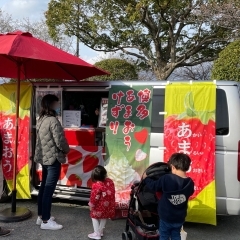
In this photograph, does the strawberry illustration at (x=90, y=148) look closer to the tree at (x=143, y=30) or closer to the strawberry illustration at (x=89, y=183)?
the strawberry illustration at (x=89, y=183)

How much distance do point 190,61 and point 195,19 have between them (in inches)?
153

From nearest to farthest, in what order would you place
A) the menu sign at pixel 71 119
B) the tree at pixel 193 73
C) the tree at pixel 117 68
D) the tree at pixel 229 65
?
the menu sign at pixel 71 119 → the tree at pixel 229 65 → the tree at pixel 117 68 → the tree at pixel 193 73

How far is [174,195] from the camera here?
10.9 feet

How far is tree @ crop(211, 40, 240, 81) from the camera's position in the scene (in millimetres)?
8651

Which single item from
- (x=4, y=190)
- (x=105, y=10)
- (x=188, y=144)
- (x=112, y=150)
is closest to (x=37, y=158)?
(x=112, y=150)

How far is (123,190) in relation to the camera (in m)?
4.85

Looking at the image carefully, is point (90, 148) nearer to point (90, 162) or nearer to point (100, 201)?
point (90, 162)

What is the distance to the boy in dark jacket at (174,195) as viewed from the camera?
3.33 meters

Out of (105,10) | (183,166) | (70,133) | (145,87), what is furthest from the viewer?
(105,10)

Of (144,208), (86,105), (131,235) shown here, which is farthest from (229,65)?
(131,235)

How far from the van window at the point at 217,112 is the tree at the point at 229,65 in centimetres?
453

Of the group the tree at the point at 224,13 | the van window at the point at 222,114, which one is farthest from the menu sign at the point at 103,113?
the tree at the point at 224,13

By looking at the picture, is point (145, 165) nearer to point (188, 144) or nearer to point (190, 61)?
point (188, 144)

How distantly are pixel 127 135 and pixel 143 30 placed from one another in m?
12.1
